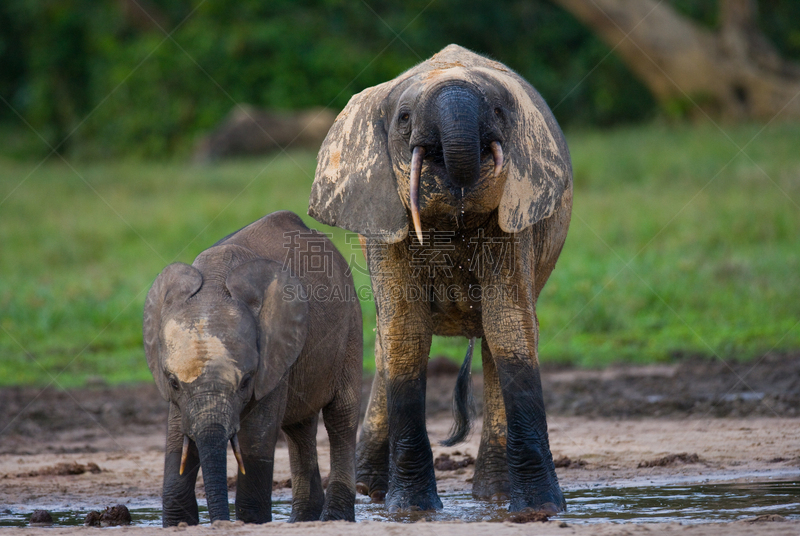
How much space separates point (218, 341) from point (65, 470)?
2.71 meters

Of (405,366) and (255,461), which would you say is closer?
(255,461)

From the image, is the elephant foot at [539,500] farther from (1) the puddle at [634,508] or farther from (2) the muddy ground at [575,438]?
(2) the muddy ground at [575,438]

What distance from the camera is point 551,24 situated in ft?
84.3

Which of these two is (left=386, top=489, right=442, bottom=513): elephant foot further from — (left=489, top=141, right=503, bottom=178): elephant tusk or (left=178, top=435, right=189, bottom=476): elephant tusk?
(left=489, top=141, right=503, bottom=178): elephant tusk

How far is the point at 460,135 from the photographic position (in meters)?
4.62

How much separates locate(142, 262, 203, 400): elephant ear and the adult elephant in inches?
32.6

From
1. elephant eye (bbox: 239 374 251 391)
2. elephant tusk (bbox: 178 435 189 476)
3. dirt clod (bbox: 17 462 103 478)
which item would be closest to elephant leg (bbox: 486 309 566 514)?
elephant eye (bbox: 239 374 251 391)

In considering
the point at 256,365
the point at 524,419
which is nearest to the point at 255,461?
the point at 256,365

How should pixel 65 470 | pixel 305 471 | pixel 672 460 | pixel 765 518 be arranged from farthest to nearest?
pixel 65 470 < pixel 672 460 < pixel 305 471 < pixel 765 518

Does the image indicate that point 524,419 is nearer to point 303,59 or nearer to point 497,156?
point 497,156

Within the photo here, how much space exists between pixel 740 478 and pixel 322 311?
250 centimetres

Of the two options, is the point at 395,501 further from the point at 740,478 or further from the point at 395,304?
the point at 740,478

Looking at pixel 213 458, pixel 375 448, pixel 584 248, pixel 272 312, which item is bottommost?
pixel 213 458

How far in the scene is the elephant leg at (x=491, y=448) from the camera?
6160 millimetres
